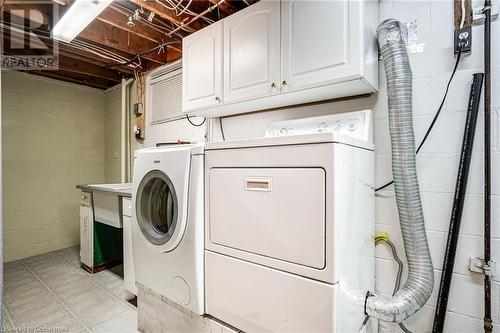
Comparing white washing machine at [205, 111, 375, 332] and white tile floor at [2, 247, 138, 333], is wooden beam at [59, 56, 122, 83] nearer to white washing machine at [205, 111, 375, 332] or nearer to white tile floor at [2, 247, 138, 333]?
white tile floor at [2, 247, 138, 333]

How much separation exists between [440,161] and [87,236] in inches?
131

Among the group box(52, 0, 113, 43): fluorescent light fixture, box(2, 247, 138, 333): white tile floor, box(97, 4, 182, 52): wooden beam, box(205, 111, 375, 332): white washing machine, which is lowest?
box(2, 247, 138, 333): white tile floor

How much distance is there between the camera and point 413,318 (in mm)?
1467

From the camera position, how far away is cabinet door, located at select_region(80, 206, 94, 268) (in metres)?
2.89

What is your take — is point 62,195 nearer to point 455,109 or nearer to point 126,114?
point 126,114

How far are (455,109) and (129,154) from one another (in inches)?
138

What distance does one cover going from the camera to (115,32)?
2.66 meters

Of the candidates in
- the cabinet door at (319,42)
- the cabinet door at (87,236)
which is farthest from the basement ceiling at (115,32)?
the cabinet door at (87,236)

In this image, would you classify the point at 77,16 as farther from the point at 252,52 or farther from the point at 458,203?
the point at 458,203

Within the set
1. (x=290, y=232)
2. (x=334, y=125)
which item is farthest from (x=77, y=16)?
(x=290, y=232)

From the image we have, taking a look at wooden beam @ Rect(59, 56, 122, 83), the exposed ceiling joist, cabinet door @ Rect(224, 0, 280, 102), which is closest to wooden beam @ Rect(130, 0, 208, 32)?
cabinet door @ Rect(224, 0, 280, 102)

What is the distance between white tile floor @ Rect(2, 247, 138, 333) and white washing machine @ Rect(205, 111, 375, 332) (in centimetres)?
128

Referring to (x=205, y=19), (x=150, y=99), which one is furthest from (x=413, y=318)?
(x=150, y=99)

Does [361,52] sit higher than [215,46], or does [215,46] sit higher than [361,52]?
[215,46]
